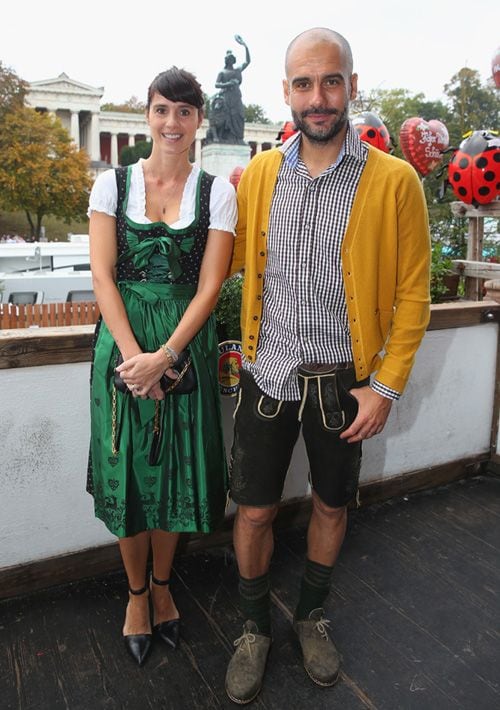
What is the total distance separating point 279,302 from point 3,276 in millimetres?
10080

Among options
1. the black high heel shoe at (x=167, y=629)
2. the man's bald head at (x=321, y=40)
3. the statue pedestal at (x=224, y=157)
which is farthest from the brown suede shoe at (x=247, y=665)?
the statue pedestal at (x=224, y=157)

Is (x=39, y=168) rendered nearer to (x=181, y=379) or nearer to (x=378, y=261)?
(x=181, y=379)

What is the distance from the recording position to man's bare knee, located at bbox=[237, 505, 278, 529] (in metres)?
1.79

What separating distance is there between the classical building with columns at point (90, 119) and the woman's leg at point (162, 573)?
164 ft

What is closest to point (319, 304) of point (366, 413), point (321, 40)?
point (366, 413)

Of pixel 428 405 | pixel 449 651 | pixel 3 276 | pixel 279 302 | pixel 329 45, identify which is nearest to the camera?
pixel 329 45

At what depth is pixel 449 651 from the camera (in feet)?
6.44

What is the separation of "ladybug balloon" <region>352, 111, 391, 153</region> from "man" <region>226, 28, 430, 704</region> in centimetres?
286

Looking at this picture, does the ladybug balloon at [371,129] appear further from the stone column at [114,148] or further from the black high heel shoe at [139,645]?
the stone column at [114,148]

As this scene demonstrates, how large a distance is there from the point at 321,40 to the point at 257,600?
63.3 inches

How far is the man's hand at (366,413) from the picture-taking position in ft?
5.59

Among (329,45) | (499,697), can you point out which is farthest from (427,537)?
(329,45)

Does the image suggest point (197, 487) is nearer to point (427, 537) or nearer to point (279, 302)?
point (279, 302)

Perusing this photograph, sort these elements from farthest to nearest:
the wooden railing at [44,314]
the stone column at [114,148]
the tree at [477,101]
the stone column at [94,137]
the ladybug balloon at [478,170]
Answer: the stone column at [114,148] < the stone column at [94,137] < the tree at [477,101] < the wooden railing at [44,314] < the ladybug balloon at [478,170]
